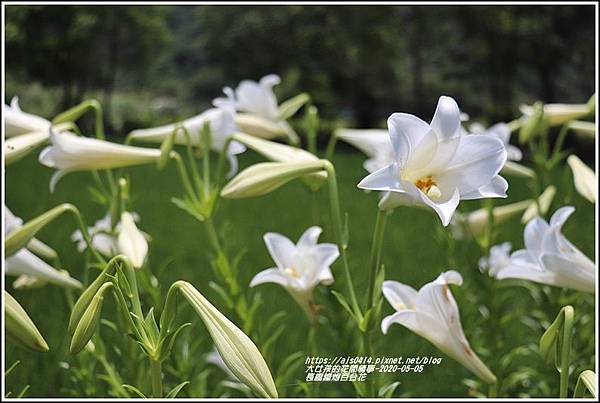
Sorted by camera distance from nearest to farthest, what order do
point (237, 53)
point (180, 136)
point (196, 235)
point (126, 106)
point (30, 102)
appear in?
point (180, 136)
point (196, 235)
point (30, 102)
point (126, 106)
point (237, 53)

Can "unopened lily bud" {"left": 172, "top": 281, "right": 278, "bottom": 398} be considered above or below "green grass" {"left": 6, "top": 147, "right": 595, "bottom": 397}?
above

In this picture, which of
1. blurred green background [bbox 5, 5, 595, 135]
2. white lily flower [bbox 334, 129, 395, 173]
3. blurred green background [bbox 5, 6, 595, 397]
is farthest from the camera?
blurred green background [bbox 5, 5, 595, 135]

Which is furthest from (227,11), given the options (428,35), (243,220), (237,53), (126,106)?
(243,220)

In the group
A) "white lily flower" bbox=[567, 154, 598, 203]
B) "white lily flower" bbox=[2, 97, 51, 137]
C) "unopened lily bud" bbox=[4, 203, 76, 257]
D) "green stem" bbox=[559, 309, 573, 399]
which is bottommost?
"white lily flower" bbox=[567, 154, 598, 203]

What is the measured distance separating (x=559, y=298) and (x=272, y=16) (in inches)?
262

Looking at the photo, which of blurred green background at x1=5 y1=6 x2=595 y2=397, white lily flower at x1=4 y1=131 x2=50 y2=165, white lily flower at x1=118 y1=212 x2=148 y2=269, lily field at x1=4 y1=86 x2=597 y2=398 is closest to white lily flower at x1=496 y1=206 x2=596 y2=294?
lily field at x1=4 y1=86 x2=597 y2=398

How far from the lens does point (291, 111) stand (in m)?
0.94

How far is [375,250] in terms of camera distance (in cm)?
55

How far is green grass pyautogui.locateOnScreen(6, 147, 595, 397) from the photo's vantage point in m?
0.90

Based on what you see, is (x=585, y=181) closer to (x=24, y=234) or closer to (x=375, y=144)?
(x=375, y=144)

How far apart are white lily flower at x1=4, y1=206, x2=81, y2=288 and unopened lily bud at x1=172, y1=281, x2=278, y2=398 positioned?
30 cm

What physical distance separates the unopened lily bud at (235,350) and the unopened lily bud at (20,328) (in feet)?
0.33

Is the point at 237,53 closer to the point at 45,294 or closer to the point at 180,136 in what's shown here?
the point at 45,294

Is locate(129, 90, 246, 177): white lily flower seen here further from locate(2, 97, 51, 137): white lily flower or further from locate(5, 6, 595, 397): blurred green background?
locate(5, 6, 595, 397): blurred green background
